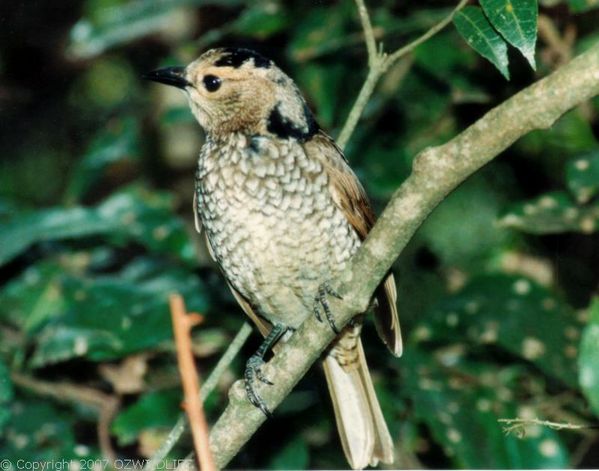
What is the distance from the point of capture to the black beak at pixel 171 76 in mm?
3492

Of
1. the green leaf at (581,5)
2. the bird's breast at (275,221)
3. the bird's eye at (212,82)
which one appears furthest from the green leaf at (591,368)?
the bird's eye at (212,82)

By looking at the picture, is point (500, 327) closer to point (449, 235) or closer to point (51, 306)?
point (449, 235)

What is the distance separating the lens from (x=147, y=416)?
11.8 feet

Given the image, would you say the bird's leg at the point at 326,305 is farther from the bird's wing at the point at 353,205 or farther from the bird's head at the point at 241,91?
the bird's head at the point at 241,91

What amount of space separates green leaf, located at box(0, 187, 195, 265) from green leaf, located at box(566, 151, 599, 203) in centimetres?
148

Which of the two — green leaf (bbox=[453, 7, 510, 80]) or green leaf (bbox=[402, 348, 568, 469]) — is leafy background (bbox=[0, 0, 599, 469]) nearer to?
green leaf (bbox=[402, 348, 568, 469])

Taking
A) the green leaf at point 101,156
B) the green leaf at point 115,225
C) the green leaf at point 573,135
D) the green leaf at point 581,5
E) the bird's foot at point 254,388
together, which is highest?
the green leaf at point 101,156

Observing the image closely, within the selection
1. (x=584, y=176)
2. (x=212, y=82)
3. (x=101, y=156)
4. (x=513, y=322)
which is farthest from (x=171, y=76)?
(x=513, y=322)

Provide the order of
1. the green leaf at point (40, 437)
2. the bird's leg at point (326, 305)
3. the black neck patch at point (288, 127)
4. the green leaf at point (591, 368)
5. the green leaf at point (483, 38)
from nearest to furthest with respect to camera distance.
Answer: the green leaf at point (591, 368) → the green leaf at point (483, 38) → the bird's leg at point (326, 305) → the black neck patch at point (288, 127) → the green leaf at point (40, 437)

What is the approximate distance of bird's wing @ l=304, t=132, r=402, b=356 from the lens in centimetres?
332

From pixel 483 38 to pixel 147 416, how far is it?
183cm

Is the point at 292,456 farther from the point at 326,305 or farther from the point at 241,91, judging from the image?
the point at 241,91

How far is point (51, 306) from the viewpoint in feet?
13.1

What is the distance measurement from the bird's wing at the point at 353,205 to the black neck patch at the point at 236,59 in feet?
1.15
